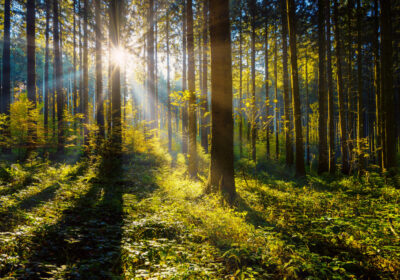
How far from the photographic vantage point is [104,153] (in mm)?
8125

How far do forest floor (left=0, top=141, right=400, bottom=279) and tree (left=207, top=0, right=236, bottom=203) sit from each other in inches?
31.9

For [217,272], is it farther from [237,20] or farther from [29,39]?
[237,20]

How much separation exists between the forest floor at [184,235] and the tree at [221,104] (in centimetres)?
81

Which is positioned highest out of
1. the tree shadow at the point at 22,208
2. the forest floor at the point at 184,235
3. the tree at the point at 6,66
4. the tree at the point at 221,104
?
the tree at the point at 6,66

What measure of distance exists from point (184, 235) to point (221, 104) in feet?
12.2

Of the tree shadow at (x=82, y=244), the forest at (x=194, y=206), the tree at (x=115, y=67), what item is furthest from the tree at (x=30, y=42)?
the tree shadow at (x=82, y=244)

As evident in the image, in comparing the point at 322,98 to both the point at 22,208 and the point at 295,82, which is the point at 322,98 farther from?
the point at 22,208

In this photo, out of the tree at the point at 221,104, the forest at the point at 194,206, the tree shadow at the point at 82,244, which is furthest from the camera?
the tree at the point at 221,104

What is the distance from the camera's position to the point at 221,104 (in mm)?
5879

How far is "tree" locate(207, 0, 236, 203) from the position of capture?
19.3 ft

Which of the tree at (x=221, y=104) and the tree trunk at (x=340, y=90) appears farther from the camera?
the tree trunk at (x=340, y=90)

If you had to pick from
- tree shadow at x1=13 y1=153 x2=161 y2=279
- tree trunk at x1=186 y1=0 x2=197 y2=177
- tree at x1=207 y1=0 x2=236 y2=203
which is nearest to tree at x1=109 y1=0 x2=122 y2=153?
tree trunk at x1=186 y1=0 x2=197 y2=177

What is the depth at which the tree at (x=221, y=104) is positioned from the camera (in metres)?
5.87

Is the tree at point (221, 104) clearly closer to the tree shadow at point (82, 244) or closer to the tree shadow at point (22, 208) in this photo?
the tree shadow at point (82, 244)
